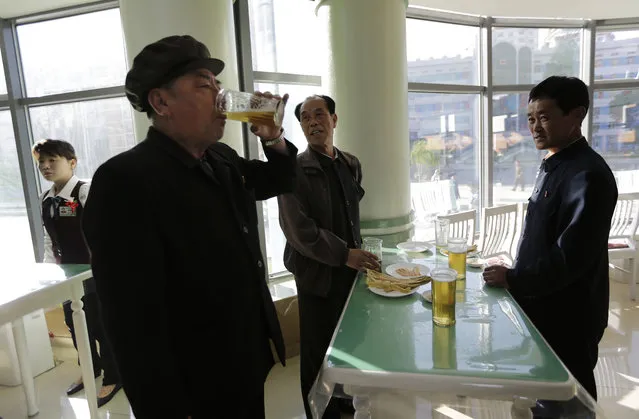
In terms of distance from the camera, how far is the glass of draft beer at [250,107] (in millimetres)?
1009

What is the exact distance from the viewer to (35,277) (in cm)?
191

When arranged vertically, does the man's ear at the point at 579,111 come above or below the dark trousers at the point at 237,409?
above

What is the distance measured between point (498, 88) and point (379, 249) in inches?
131

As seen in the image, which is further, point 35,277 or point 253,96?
point 35,277

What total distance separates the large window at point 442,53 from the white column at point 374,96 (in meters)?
1.24

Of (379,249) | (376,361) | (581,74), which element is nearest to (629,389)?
(379,249)

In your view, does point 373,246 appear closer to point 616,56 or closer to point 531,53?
point 531,53

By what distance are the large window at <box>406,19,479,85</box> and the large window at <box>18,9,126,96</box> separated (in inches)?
100

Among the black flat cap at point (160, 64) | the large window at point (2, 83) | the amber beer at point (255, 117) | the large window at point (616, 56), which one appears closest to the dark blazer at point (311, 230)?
the amber beer at point (255, 117)

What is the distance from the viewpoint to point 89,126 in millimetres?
3328

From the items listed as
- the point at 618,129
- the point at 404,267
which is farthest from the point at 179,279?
the point at 618,129

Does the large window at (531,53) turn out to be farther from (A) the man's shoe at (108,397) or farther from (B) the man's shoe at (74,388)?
(B) the man's shoe at (74,388)

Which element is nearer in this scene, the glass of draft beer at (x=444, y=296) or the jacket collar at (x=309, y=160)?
the glass of draft beer at (x=444, y=296)

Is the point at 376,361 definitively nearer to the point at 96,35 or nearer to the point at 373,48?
the point at 373,48
